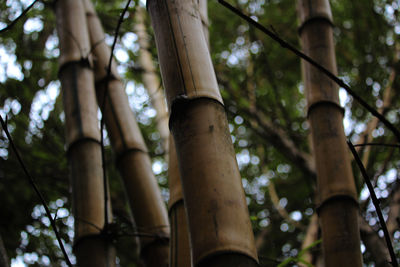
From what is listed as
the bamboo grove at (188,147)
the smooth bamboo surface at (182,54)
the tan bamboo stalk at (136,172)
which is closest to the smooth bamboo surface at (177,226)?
the bamboo grove at (188,147)

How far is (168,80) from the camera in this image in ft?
3.16

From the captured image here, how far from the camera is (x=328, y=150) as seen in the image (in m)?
1.30

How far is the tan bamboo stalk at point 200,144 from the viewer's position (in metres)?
0.77

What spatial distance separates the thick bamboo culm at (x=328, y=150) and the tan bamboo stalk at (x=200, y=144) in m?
0.47

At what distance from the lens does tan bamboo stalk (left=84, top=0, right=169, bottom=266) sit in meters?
1.40

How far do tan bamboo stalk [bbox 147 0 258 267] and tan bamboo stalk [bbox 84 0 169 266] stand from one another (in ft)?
1.06

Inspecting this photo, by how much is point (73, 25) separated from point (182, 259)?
1194mm

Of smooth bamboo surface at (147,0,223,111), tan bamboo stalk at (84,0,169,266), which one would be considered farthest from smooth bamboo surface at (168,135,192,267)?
smooth bamboo surface at (147,0,223,111)

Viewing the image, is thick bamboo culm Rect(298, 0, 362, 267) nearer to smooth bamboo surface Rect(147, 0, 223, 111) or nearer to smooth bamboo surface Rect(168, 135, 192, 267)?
smooth bamboo surface Rect(168, 135, 192, 267)

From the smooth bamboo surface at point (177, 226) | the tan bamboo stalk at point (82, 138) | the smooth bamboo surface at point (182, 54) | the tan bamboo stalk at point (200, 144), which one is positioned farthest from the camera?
the tan bamboo stalk at point (82, 138)

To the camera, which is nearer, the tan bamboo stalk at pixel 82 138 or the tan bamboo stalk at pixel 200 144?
the tan bamboo stalk at pixel 200 144

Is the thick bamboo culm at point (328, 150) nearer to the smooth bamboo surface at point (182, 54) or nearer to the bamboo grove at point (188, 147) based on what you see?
the bamboo grove at point (188, 147)

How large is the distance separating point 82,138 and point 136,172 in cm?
22

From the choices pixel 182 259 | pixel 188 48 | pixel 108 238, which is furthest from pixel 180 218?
pixel 188 48
